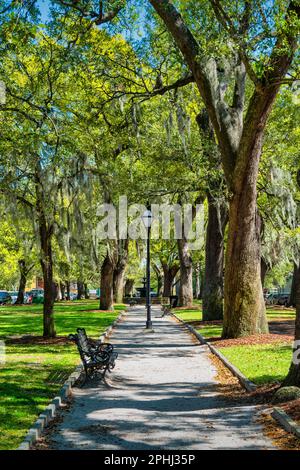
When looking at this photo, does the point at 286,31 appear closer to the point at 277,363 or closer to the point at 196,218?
the point at 277,363

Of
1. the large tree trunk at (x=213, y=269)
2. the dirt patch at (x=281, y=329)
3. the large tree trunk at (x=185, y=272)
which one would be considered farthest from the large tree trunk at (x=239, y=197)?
the large tree trunk at (x=185, y=272)

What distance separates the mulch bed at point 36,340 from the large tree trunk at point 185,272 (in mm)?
19874

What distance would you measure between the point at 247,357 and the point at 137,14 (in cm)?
1138

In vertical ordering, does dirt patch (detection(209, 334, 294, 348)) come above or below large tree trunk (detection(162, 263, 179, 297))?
below

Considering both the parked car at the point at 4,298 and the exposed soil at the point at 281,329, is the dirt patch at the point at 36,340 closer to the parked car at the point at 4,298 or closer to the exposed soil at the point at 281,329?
the exposed soil at the point at 281,329

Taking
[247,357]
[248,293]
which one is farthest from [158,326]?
[247,357]

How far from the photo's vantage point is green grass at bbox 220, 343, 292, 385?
11.0 m

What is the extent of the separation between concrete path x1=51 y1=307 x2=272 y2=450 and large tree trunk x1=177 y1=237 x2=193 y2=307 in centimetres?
2354

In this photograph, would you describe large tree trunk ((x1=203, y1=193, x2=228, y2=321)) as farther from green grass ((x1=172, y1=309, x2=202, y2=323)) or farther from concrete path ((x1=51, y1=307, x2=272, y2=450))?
concrete path ((x1=51, y1=307, x2=272, y2=450))

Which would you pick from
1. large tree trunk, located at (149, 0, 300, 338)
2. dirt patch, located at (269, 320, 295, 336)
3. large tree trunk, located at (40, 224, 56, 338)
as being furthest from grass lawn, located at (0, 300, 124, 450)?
dirt patch, located at (269, 320, 295, 336)

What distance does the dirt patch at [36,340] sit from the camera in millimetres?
17578

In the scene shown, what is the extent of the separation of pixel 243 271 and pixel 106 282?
18117mm

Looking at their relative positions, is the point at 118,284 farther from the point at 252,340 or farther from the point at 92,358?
the point at 92,358

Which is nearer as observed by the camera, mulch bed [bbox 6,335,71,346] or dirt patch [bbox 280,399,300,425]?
dirt patch [bbox 280,399,300,425]
